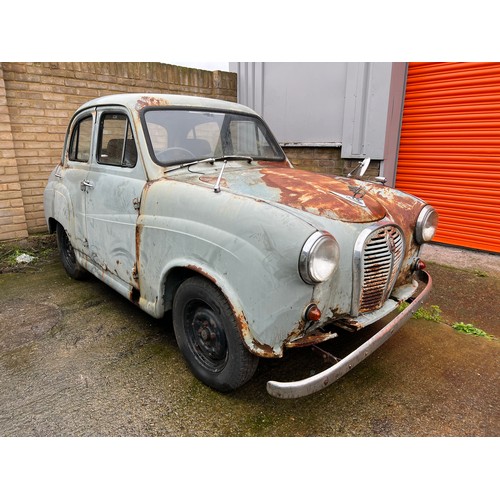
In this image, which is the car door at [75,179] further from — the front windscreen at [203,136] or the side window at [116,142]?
the front windscreen at [203,136]

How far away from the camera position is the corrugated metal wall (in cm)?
485

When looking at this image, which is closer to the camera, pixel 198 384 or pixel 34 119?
pixel 198 384

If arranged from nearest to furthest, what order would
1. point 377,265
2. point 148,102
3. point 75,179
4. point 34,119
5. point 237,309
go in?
point 237,309
point 377,265
point 148,102
point 75,179
point 34,119

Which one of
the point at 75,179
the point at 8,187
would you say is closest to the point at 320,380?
the point at 75,179

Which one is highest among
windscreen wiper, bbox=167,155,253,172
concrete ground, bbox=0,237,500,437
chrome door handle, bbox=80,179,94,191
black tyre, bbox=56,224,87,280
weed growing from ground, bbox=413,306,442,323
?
windscreen wiper, bbox=167,155,253,172

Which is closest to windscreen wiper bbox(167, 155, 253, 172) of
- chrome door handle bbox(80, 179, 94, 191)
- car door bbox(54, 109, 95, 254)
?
chrome door handle bbox(80, 179, 94, 191)

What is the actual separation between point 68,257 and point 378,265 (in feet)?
12.0

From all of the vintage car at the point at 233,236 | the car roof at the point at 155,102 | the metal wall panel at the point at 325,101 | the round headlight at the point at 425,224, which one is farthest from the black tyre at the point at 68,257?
the metal wall panel at the point at 325,101

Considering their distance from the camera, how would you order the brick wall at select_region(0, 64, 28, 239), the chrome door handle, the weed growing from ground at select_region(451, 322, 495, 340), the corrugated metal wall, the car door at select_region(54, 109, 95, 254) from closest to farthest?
the weed growing from ground at select_region(451, 322, 495, 340), the chrome door handle, the car door at select_region(54, 109, 95, 254), the corrugated metal wall, the brick wall at select_region(0, 64, 28, 239)

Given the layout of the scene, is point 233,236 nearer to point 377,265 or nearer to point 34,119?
point 377,265

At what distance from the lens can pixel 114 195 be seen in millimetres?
3049

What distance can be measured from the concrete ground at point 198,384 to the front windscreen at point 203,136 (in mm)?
1543

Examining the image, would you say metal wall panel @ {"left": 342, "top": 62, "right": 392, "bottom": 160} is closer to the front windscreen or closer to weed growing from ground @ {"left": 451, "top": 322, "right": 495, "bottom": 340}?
the front windscreen

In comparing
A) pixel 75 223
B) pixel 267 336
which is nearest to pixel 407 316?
pixel 267 336
